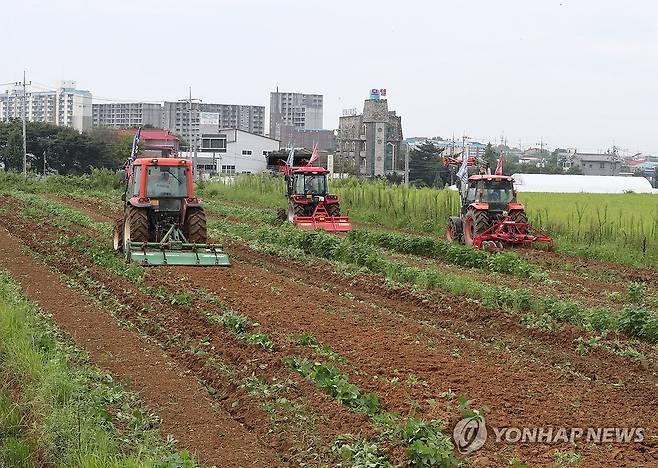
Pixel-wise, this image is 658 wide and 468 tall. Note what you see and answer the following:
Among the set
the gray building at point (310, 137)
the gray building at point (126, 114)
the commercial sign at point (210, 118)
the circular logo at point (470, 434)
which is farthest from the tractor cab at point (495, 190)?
the gray building at point (126, 114)

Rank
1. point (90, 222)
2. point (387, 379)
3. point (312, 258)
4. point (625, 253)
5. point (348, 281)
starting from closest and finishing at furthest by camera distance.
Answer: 1. point (387, 379)
2. point (348, 281)
3. point (312, 258)
4. point (625, 253)
5. point (90, 222)

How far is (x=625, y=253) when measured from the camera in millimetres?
21969

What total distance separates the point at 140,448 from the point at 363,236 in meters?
16.8

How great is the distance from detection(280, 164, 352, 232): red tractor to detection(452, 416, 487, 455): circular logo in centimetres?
1859

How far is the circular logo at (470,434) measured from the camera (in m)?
6.87

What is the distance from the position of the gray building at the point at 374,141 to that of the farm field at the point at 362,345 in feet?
193

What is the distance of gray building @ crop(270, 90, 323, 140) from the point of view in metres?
146

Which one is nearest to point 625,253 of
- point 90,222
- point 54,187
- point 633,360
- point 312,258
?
point 312,258

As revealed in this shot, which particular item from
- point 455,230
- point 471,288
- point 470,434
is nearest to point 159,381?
point 470,434

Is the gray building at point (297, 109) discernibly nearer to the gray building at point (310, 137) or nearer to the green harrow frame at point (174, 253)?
the gray building at point (310, 137)

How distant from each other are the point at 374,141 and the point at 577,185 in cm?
2062

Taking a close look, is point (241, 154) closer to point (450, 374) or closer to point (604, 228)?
point (604, 228)

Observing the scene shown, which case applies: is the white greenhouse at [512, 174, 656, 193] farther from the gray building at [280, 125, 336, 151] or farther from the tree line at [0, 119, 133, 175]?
the gray building at [280, 125, 336, 151]

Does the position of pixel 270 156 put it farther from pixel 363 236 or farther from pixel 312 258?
pixel 312 258
